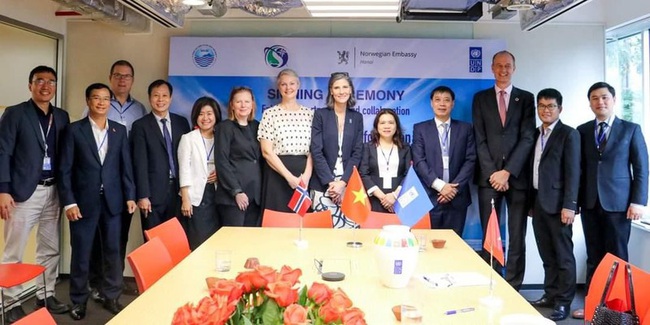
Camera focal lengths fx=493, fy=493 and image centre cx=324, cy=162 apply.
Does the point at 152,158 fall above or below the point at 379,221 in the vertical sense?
above

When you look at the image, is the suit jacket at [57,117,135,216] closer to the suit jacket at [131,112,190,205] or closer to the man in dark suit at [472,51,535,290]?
the suit jacket at [131,112,190,205]

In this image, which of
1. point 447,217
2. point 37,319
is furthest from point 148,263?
point 447,217

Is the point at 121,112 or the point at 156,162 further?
the point at 121,112

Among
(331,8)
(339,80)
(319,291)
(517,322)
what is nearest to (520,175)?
(339,80)

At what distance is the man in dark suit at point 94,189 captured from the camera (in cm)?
418

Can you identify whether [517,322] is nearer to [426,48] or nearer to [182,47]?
[426,48]

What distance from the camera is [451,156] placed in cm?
474

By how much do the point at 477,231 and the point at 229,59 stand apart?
3130 millimetres

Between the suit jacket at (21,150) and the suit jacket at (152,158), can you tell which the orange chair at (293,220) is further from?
the suit jacket at (21,150)

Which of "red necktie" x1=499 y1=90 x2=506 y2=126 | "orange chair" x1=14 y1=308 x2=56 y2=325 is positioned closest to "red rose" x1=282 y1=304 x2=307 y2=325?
"orange chair" x1=14 y1=308 x2=56 y2=325

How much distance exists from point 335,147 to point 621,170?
2.48m

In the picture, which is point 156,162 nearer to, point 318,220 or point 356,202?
point 318,220

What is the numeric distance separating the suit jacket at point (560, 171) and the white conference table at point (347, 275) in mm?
1389

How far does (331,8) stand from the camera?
454cm
